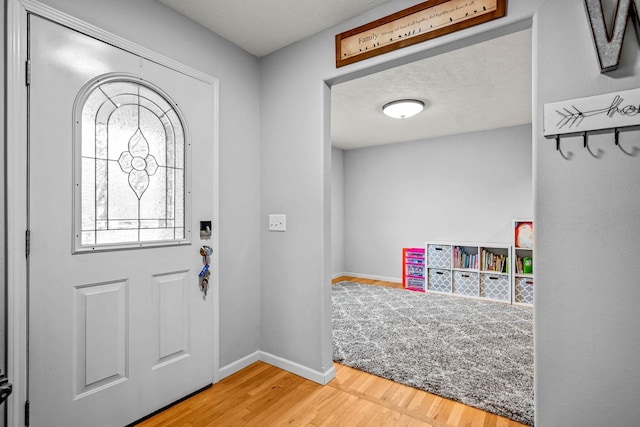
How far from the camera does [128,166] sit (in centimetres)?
174

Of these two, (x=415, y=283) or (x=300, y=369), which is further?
(x=415, y=283)

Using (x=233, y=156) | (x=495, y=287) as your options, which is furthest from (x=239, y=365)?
(x=495, y=287)

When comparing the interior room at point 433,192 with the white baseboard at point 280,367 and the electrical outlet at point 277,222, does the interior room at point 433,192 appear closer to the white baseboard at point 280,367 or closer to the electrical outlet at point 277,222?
the white baseboard at point 280,367

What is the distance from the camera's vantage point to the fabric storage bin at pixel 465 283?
4504mm

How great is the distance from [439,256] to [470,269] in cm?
46

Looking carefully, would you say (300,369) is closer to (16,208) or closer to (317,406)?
(317,406)

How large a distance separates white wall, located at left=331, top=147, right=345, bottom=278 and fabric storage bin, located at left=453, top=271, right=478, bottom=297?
2098mm

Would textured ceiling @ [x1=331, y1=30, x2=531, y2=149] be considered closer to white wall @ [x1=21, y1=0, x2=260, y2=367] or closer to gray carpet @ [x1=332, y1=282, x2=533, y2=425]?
white wall @ [x1=21, y1=0, x2=260, y2=367]

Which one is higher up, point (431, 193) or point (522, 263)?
point (431, 193)

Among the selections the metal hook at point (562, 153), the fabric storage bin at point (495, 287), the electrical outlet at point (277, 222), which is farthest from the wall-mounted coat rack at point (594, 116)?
the fabric storage bin at point (495, 287)

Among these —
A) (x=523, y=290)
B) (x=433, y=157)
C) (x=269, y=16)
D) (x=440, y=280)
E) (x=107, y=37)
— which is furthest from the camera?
(x=433, y=157)

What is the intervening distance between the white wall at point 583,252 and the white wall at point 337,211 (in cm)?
441

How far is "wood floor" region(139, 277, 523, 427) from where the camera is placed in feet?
5.79

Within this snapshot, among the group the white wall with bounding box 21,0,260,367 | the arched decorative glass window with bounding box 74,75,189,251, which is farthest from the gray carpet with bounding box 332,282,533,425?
the arched decorative glass window with bounding box 74,75,189,251
